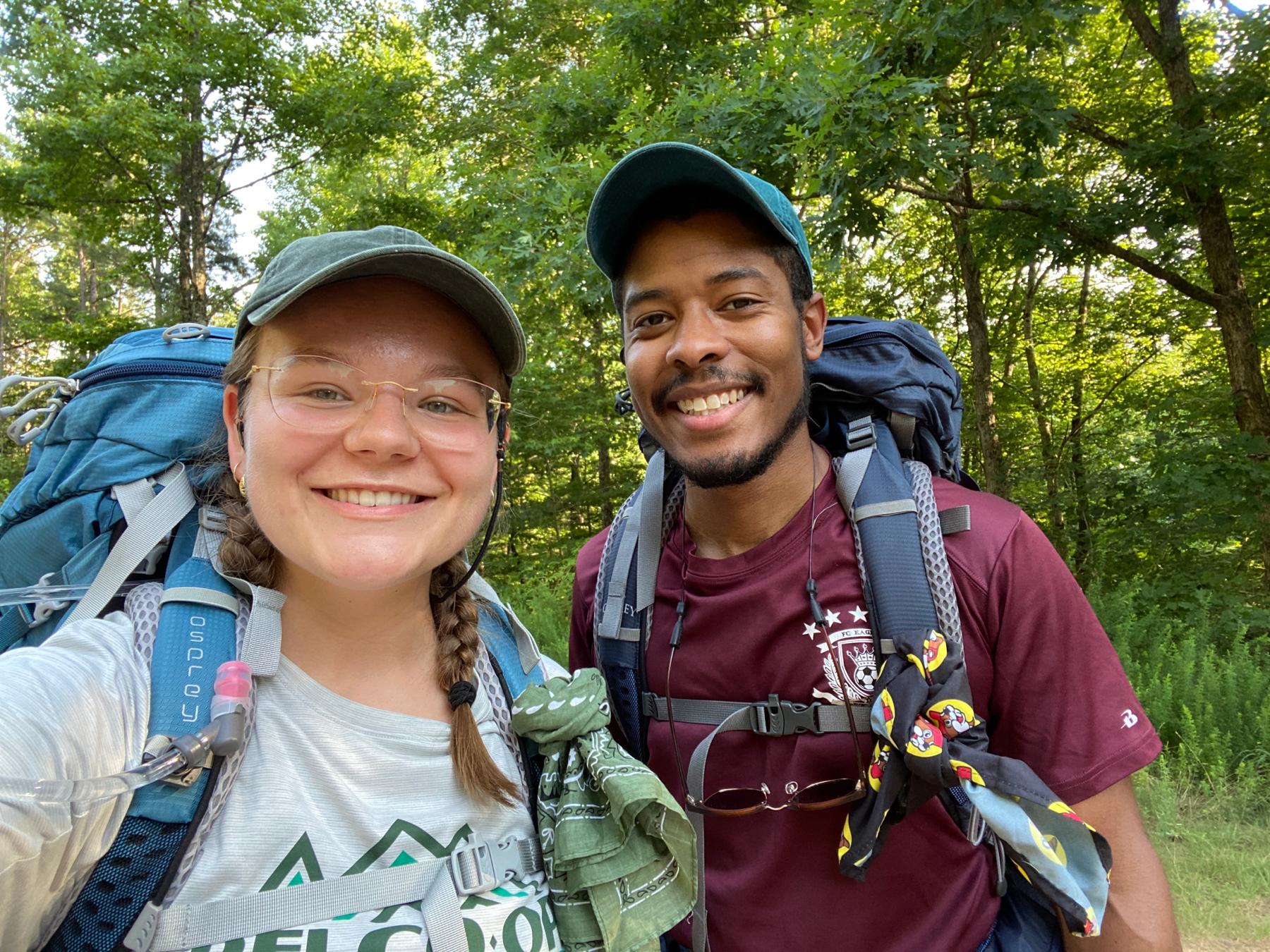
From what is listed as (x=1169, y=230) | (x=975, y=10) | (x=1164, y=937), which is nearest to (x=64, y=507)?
(x=1164, y=937)

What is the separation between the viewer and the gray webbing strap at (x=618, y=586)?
2156 millimetres

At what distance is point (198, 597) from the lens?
1.36 m

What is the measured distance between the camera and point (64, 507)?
1476 millimetres

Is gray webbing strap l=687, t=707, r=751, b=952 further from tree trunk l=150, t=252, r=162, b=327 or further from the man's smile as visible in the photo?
tree trunk l=150, t=252, r=162, b=327

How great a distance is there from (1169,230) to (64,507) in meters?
8.81

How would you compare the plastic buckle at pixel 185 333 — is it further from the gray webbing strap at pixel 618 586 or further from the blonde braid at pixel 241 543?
the gray webbing strap at pixel 618 586

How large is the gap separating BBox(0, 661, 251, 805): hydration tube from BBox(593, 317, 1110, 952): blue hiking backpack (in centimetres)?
106

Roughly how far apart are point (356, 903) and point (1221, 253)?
893 centimetres

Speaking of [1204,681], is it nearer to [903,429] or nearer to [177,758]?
[903,429]

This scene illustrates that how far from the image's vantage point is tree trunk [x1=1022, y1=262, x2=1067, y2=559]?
38.9 ft

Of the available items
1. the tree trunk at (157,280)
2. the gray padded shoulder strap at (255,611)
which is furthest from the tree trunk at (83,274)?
the gray padded shoulder strap at (255,611)

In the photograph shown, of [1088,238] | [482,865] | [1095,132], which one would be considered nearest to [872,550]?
[482,865]

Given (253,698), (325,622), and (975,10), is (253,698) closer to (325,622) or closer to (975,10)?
(325,622)

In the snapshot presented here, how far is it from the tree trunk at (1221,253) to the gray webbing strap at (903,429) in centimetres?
642
